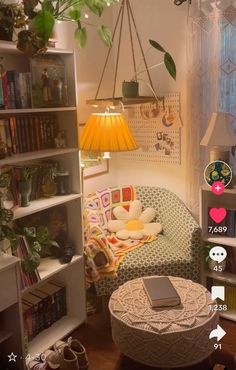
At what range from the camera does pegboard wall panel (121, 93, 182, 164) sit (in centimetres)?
268

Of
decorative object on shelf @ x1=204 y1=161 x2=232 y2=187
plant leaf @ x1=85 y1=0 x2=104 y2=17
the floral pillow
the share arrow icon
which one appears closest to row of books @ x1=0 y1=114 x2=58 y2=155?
plant leaf @ x1=85 y1=0 x2=104 y2=17

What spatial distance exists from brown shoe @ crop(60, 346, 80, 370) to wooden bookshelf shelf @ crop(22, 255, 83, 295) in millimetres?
350

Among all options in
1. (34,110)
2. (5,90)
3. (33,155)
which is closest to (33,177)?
(33,155)

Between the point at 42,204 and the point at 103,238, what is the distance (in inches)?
18.8

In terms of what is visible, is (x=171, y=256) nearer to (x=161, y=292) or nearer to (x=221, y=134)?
(x=161, y=292)

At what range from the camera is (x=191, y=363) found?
1.77m

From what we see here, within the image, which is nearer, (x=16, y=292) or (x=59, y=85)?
(x=16, y=292)

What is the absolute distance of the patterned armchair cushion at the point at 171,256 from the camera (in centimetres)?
227

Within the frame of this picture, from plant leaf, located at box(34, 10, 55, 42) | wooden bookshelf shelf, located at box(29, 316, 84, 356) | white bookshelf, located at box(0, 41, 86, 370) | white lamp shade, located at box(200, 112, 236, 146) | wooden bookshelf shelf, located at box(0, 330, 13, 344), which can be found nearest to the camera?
plant leaf, located at box(34, 10, 55, 42)

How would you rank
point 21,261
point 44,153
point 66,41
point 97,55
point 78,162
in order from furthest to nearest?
point 97,55, point 66,41, point 78,162, point 44,153, point 21,261

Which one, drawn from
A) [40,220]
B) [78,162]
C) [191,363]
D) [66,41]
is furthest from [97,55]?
[191,363]

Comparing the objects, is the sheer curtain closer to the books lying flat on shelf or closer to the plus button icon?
the plus button icon

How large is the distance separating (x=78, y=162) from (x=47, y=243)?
484 millimetres

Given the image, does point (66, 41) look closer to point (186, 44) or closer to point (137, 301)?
point (186, 44)
